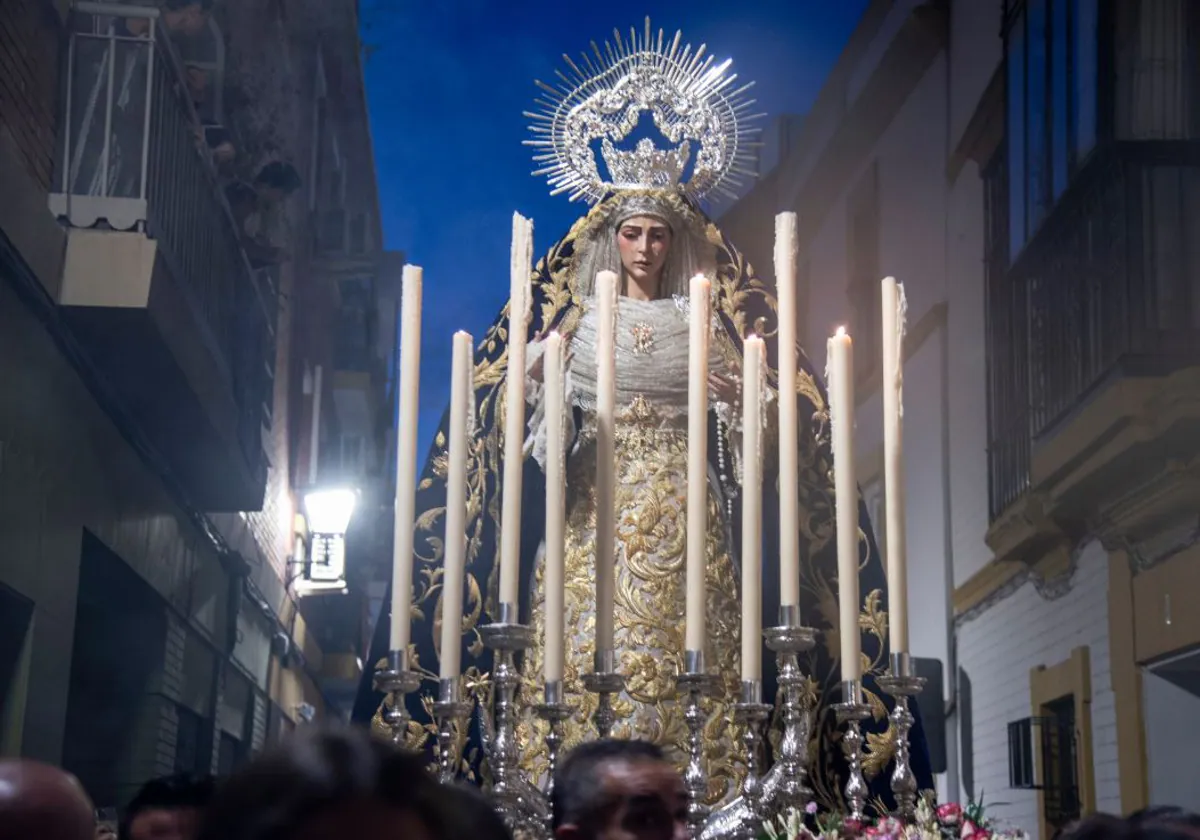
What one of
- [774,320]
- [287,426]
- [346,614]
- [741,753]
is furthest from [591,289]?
[346,614]

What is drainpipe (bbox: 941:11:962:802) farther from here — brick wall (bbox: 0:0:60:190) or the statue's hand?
brick wall (bbox: 0:0:60:190)

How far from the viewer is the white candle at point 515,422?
2.41 m

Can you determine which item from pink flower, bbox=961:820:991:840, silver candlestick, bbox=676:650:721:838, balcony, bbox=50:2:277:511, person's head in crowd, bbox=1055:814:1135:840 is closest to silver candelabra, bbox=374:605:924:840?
silver candlestick, bbox=676:650:721:838

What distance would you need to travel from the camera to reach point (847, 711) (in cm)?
238

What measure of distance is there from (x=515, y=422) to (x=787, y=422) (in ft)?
1.27

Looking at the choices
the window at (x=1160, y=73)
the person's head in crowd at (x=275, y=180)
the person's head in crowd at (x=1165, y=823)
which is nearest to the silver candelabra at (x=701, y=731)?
the person's head in crowd at (x=1165, y=823)

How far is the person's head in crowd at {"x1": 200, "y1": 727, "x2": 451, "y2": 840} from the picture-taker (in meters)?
0.82

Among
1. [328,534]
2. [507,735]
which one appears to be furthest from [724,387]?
[328,534]

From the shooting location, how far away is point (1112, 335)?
451cm

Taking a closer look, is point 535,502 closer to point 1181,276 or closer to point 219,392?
point 1181,276

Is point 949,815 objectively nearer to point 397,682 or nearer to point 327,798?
point 397,682

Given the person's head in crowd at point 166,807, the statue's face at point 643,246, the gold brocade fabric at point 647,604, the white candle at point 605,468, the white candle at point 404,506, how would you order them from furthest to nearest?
the statue's face at point 643,246, the gold brocade fabric at point 647,604, the white candle at point 404,506, the white candle at point 605,468, the person's head in crowd at point 166,807

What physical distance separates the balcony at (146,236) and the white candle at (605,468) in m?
2.18

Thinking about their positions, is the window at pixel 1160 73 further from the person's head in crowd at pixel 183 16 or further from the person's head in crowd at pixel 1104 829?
the person's head in crowd at pixel 1104 829
